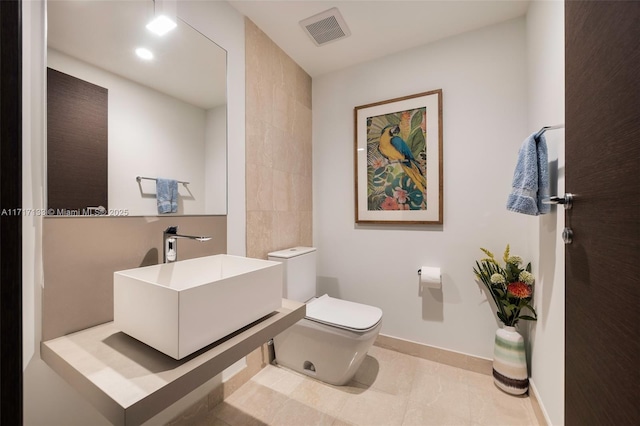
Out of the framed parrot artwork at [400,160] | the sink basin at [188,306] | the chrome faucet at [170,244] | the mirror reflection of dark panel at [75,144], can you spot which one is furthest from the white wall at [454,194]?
the mirror reflection of dark panel at [75,144]

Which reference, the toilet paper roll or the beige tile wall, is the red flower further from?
the beige tile wall

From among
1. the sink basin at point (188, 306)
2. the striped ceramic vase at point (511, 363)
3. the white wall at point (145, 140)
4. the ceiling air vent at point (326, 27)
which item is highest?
the ceiling air vent at point (326, 27)

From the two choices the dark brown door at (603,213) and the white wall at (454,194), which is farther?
the white wall at (454,194)

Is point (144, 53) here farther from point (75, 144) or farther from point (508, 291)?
point (508, 291)

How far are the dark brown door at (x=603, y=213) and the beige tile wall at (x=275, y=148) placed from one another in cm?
Result: 157

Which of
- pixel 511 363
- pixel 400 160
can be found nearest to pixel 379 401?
pixel 511 363

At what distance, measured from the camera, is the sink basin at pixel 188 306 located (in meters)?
0.73

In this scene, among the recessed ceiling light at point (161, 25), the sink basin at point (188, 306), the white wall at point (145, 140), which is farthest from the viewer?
the recessed ceiling light at point (161, 25)

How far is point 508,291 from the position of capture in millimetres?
1579

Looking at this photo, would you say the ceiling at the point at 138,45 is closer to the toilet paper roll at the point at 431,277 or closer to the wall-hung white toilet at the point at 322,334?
the wall-hung white toilet at the point at 322,334

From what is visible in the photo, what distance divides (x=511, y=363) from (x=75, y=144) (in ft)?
8.02

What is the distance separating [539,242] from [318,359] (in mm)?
1471

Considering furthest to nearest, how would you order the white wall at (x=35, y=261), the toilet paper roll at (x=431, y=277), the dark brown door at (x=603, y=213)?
the toilet paper roll at (x=431, y=277), the white wall at (x=35, y=261), the dark brown door at (x=603, y=213)

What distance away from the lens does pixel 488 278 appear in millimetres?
1728
